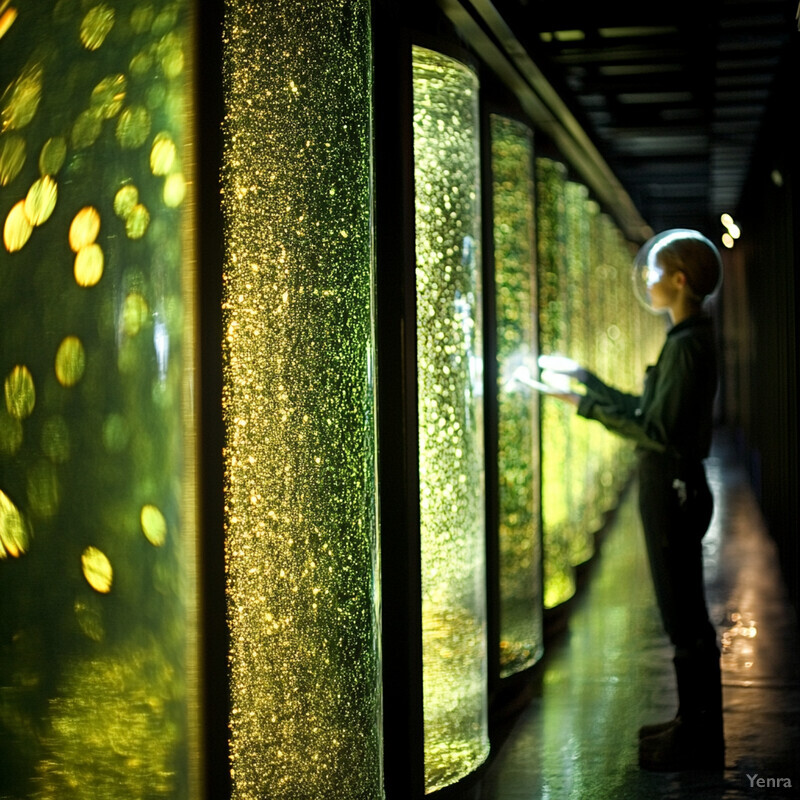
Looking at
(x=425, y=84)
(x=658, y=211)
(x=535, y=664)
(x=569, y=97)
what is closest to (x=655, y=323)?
(x=658, y=211)

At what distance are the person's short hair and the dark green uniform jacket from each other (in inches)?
6.8

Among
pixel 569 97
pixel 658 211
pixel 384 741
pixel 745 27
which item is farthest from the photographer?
pixel 658 211

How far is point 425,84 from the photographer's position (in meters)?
3.80

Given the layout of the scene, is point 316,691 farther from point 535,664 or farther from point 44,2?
point 535,664

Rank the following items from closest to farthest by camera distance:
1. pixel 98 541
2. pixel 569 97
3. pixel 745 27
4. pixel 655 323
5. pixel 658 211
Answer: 1. pixel 98 541
2. pixel 745 27
3. pixel 569 97
4. pixel 658 211
5. pixel 655 323

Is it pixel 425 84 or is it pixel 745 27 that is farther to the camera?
pixel 745 27

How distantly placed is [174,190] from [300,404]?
0.66 meters

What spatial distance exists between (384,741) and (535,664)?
2.18 meters

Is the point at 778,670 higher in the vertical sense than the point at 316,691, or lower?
lower

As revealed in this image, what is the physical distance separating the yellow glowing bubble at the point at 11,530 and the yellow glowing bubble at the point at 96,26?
1214 mm

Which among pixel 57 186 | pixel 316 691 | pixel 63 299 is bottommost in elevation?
pixel 316 691

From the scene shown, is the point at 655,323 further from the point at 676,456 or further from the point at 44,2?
the point at 44,2

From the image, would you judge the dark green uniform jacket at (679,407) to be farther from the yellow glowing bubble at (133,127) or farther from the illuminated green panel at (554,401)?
the yellow glowing bubble at (133,127)

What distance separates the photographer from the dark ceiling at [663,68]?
593cm
